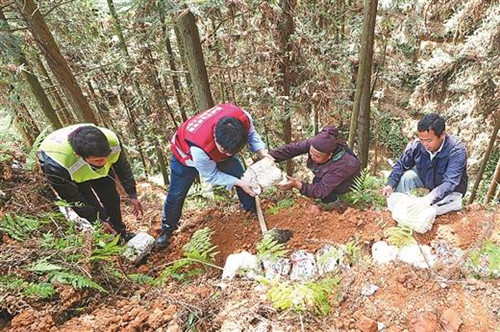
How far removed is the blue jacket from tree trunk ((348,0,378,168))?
1.77 meters

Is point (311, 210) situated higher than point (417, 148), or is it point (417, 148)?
point (417, 148)

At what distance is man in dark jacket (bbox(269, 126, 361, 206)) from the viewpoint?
4176mm

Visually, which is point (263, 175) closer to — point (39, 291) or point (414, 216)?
point (414, 216)

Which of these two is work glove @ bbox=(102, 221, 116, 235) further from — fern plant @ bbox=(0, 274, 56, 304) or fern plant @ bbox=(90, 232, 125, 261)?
fern plant @ bbox=(0, 274, 56, 304)

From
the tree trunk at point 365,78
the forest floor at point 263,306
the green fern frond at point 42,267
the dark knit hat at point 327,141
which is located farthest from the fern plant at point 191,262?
the tree trunk at point 365,78

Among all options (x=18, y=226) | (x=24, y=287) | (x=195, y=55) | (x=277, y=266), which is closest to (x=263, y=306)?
(x=277, y=266)

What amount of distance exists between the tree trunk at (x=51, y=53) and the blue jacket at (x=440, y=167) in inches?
192

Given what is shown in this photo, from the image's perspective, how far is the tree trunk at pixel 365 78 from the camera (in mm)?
5137

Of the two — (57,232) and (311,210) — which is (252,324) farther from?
(311,210)

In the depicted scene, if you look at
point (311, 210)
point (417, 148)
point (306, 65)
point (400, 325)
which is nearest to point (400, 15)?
point (306, 65)

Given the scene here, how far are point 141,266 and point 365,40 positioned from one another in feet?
16.0

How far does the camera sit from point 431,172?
14.0ft

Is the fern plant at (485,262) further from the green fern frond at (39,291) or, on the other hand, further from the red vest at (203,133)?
the green fern frond at (39,291)

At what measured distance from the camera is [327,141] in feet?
13.5
